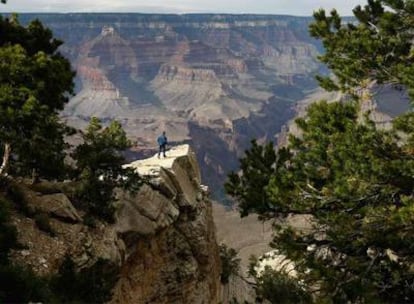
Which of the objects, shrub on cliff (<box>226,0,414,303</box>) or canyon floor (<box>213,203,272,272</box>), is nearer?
shrub on cliff (<box>226,0,414,303</box>)

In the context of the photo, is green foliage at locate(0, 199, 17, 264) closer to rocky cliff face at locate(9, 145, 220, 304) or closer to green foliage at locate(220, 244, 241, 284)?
rocky cliff face at locate(9, 145, 220, 304)

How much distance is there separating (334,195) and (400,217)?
8.82 ft

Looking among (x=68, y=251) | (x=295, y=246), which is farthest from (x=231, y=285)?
(x=295, y=246)

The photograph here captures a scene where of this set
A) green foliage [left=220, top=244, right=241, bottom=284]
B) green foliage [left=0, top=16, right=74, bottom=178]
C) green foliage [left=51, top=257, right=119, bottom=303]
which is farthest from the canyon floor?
green foliage [left=51, top=257, right=119, bottom=303]

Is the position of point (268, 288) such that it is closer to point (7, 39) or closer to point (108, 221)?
point (108, 221)

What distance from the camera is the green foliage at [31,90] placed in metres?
20.0

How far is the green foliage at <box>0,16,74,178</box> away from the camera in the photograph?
2002 centimetres

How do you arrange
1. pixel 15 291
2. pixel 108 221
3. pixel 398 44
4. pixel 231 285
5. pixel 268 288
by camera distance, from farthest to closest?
pixel 231 285, pixel 108 221, pixel 268 288, pixel 398 44, pixel 15 291

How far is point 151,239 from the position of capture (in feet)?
104

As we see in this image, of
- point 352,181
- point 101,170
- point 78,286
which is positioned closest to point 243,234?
point 101,170

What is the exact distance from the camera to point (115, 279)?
2330 cm

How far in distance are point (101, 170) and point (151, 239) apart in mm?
5548

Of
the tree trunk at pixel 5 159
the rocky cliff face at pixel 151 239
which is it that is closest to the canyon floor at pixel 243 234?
the rocky cliff face at pixel 151 239

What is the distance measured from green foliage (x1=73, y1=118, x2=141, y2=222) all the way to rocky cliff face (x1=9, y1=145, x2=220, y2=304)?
1041mm
